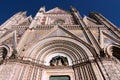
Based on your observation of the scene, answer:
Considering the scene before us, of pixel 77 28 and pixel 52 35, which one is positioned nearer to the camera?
pixel 52 35

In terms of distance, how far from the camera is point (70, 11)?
55.7ft

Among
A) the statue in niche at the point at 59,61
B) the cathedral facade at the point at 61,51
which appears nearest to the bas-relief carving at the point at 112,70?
the cathedral facade at the point at 61,51

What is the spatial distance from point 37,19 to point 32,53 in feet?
16.1

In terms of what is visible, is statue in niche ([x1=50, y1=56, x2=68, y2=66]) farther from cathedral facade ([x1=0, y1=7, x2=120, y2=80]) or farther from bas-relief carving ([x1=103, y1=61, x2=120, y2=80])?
bas-relief carving ([x1=103, y1=61, x2=120, y2=80])

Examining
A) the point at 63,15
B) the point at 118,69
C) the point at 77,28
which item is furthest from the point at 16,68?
the point at 63,15

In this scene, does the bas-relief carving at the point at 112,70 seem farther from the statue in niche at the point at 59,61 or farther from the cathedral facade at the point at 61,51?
the statue in niche at the point at 59,61

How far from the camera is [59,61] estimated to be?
33.3 ft

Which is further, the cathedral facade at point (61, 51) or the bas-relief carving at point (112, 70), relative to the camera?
the cathedral facade at point (61, 51)

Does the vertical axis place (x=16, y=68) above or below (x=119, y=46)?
below

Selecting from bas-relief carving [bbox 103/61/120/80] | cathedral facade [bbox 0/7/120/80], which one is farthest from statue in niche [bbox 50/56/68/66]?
bas-relief carving [bbox 103/61/120/80]

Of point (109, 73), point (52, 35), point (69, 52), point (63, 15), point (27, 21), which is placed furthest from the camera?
point (63, 15)

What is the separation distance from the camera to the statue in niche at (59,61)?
9923 millimetres

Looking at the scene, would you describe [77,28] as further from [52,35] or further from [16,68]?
[16,68]

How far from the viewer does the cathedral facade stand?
27.3 ft
